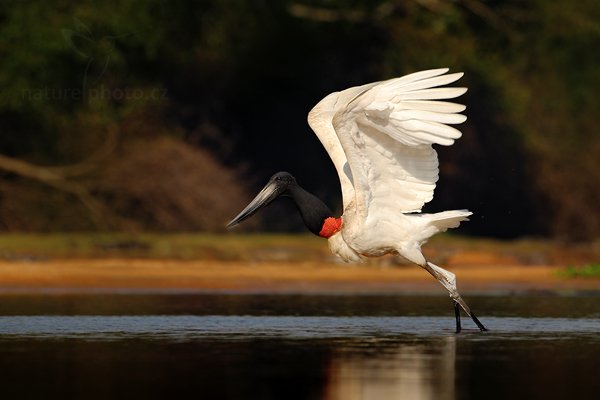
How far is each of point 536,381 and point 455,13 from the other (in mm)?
17776

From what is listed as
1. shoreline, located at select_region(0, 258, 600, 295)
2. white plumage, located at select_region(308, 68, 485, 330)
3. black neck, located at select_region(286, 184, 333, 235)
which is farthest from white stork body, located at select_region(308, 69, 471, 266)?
shoreline, located at select_region(0, 258, 600, 295)

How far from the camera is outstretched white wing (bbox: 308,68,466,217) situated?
1235 cm

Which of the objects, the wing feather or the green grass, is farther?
the green grass

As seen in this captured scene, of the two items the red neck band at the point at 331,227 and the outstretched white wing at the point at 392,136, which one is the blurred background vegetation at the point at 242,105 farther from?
the red neck band at the point at 331,227

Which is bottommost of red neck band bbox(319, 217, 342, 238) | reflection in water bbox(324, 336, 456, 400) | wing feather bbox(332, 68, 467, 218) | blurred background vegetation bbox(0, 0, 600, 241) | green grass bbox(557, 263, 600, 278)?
reflection in water bbox(324, 336, 456, 400)

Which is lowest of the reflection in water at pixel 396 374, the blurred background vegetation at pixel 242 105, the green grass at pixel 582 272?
the reflection in water at pixel 396 374

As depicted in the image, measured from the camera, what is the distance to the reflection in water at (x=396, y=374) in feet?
30.3

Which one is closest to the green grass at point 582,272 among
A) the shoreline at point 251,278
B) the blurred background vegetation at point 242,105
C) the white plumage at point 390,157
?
the shoreline at point 251,278

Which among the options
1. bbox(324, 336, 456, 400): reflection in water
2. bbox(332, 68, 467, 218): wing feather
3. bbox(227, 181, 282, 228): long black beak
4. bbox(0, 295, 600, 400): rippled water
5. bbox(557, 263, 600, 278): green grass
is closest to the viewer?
bbox(324, 336, 456, 400): reflection in water

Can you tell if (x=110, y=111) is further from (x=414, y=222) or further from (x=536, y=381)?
(x=536, y=381)

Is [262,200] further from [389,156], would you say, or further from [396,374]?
[396,374]

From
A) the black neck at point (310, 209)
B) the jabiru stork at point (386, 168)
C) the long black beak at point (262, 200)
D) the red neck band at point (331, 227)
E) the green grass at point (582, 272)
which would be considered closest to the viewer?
the jabiru stork at point (386, 168)

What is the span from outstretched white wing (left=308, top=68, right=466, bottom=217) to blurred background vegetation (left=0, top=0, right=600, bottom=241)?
38.2ft

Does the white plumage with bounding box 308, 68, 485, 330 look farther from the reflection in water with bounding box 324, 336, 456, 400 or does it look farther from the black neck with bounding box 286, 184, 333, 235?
the reflection in water with bounding box 324, 336, 456, 400
